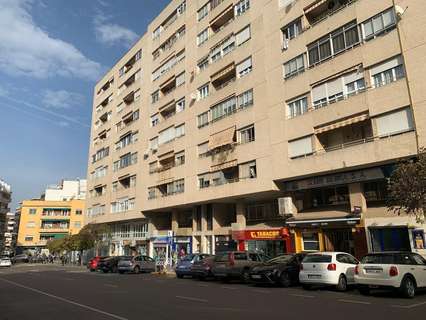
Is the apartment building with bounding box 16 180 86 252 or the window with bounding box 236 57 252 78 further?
the apartment building with bounding box 16 180 86 252

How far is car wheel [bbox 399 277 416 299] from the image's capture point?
41.9ft

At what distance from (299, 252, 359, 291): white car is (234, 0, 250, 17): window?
2326cm

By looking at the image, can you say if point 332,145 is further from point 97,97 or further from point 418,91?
point 97,97

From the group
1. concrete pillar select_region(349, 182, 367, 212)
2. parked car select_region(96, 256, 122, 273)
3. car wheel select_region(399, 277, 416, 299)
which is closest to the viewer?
car wheel select_region(399, 277, 416, 299)

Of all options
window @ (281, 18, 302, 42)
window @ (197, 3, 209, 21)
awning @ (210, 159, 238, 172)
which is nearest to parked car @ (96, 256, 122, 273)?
awning @ (210, 159, 238, 172)

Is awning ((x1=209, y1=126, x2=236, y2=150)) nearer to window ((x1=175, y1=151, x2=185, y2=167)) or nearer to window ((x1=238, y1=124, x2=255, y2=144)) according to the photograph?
window ((x1=238, y1=124, x2=255, y2=144))

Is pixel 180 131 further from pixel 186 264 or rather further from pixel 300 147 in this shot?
pixel 186 264

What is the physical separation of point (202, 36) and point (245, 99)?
1111 centimetres

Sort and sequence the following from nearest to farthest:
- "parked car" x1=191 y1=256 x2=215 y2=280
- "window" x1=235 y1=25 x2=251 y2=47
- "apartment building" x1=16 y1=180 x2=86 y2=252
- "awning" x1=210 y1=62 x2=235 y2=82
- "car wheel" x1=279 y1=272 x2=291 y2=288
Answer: "car wheel" x1=279 y1=272 x2=291 y2=288 < "parked car" x1=191 y1=256 x2=215 y2=280 < "window" x1=235 y1=25 x2=251 y2=47 < "awning" x1=210 y1=62 x2=235 y2=82 < "apartment building" x1=16 y1=180 x2=86 y2=252

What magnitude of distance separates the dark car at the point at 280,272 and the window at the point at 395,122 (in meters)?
8.30

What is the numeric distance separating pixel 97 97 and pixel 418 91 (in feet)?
188

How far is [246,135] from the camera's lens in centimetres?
3045

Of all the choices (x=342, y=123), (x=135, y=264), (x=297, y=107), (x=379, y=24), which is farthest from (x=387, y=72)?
(x=135, y=264)

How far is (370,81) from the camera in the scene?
21984 millimetres
